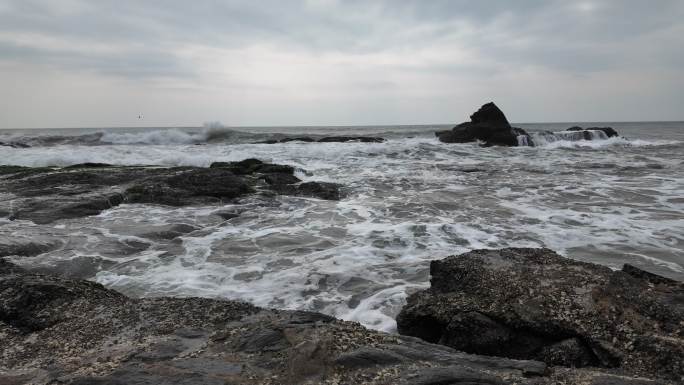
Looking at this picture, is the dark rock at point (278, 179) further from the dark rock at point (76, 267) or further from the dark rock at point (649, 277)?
the dark rock at point (649, 277)

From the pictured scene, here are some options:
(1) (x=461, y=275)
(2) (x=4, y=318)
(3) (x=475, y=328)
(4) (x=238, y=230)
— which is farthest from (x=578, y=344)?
(4) (x=238, y=230)

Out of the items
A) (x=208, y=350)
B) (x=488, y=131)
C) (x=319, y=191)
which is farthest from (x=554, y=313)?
(x=488, y=131)

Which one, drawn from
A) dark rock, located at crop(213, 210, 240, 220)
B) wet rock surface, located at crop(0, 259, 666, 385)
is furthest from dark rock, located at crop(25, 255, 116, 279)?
dark rock, located at crop(213, 210, 240, 220)

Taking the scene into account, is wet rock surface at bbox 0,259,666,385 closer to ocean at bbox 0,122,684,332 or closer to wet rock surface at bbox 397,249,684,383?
wet rock surface at bbox 397,249,684,383

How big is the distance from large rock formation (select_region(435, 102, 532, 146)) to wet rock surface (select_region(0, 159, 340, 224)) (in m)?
19.7

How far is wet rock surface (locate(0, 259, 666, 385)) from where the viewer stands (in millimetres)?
2424

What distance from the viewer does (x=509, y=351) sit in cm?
329

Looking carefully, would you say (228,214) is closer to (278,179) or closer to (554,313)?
(278,179)

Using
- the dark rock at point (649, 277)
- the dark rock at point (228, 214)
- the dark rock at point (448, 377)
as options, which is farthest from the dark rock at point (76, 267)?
the dark rock at point (649, 277)

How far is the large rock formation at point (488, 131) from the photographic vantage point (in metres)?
29.8

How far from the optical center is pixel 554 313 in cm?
331

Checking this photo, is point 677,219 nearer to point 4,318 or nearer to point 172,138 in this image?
point 4,318

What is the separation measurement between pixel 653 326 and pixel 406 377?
190 cm

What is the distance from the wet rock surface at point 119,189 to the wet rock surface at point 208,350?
6.38m
